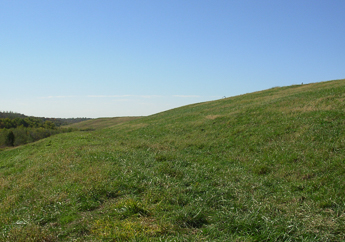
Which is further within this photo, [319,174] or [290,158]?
[290,158]

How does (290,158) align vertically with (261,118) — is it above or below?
below

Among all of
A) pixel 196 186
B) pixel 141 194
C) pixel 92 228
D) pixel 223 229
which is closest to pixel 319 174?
pixel 196 186

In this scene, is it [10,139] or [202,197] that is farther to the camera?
[10,139]

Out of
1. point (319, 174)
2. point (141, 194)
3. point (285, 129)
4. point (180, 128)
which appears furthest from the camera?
point (180, 128)

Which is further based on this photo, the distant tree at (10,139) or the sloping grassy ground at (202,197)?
the distant tree at (10,139)

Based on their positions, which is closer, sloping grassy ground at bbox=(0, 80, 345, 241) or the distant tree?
sloping grassy ground at bbox=(0, 80, 345, 241)

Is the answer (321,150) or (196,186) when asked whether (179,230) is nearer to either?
(196,186)

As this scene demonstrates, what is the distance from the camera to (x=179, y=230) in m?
4.67

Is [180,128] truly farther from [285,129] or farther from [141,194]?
[141,194]

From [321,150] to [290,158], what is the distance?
1.46m

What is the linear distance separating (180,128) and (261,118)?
8.26 meters

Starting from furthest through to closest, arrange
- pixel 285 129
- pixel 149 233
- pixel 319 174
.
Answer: pixel 285 129, pixel 319 174, pixel 149 233

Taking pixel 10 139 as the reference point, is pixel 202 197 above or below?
above

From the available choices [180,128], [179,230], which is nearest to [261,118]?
[180,128]
